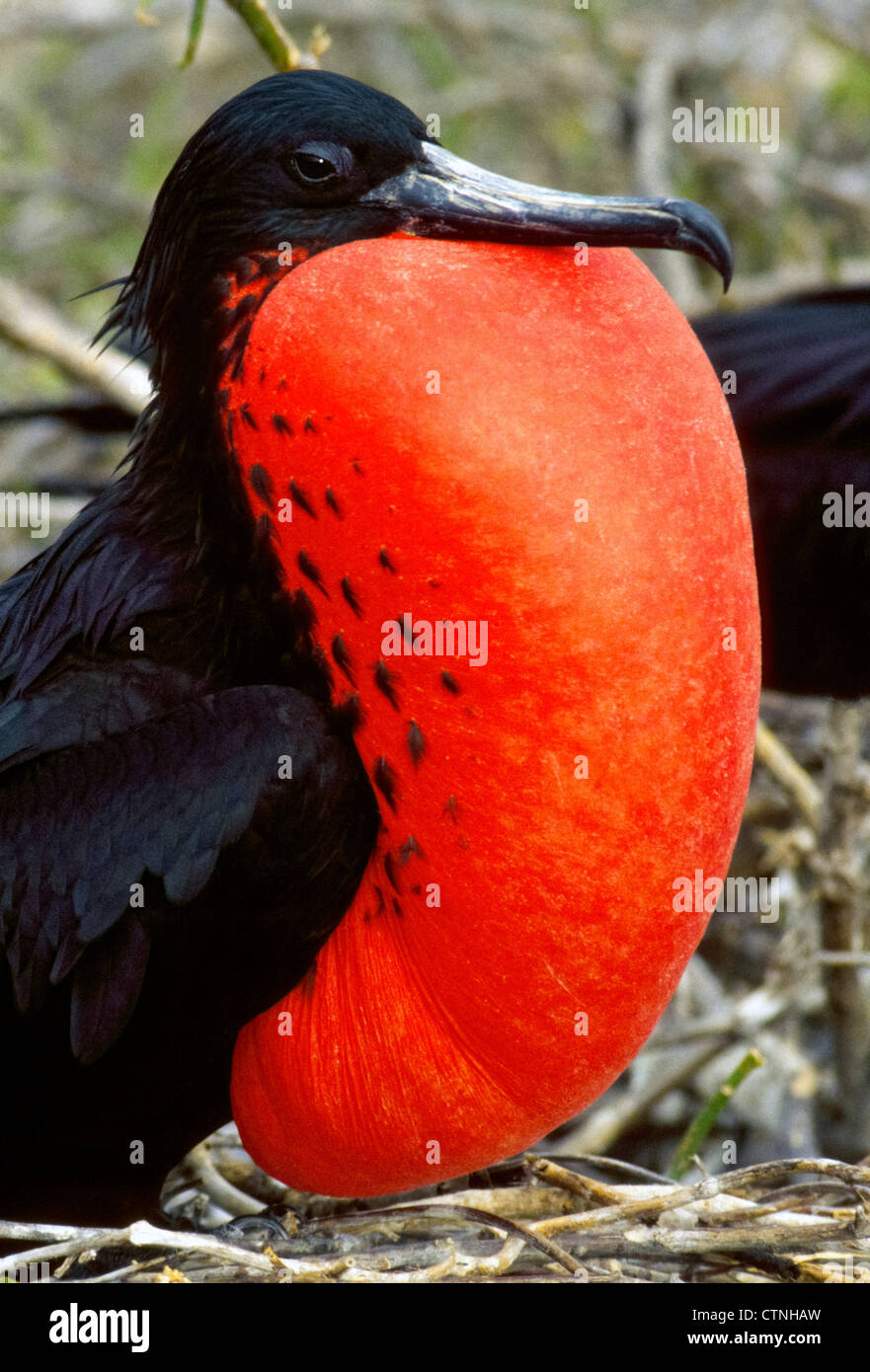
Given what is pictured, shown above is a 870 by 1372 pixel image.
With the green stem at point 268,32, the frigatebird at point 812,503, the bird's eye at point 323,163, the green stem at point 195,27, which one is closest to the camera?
the bird's eye at point 323,163

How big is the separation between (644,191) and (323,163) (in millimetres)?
2395

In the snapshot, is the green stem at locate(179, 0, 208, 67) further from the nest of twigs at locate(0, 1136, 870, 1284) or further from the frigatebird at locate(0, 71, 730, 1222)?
the nest of twigs at locate(0, 1136, 870, 1284)

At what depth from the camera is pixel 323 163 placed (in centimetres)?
177

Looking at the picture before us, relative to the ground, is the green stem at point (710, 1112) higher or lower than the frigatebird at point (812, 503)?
lower

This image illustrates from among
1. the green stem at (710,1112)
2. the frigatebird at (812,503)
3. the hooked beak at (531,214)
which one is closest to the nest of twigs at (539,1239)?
the green stem at (710,1112)

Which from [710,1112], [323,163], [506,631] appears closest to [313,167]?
[323,163]

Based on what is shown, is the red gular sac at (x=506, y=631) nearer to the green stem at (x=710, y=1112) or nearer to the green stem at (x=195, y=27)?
the green stem at (x=710, y=1112)

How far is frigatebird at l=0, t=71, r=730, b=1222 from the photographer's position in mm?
→ 1771

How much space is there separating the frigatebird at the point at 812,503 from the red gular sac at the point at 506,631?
1062 millimetres

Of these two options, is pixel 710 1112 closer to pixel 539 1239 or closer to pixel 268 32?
pixel 539 1239

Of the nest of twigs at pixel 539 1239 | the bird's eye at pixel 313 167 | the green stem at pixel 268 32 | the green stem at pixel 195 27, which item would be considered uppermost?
the green stem at pixel 268 32

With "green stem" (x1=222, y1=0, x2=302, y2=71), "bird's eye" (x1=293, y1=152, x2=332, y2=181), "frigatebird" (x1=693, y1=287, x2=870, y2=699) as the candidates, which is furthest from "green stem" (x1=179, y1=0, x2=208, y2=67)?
"frigatebird" (x1=693, y1=287, x2=870, y2=699)

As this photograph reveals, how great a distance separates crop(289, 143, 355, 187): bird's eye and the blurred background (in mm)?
1447

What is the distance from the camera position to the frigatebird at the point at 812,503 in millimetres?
2766
